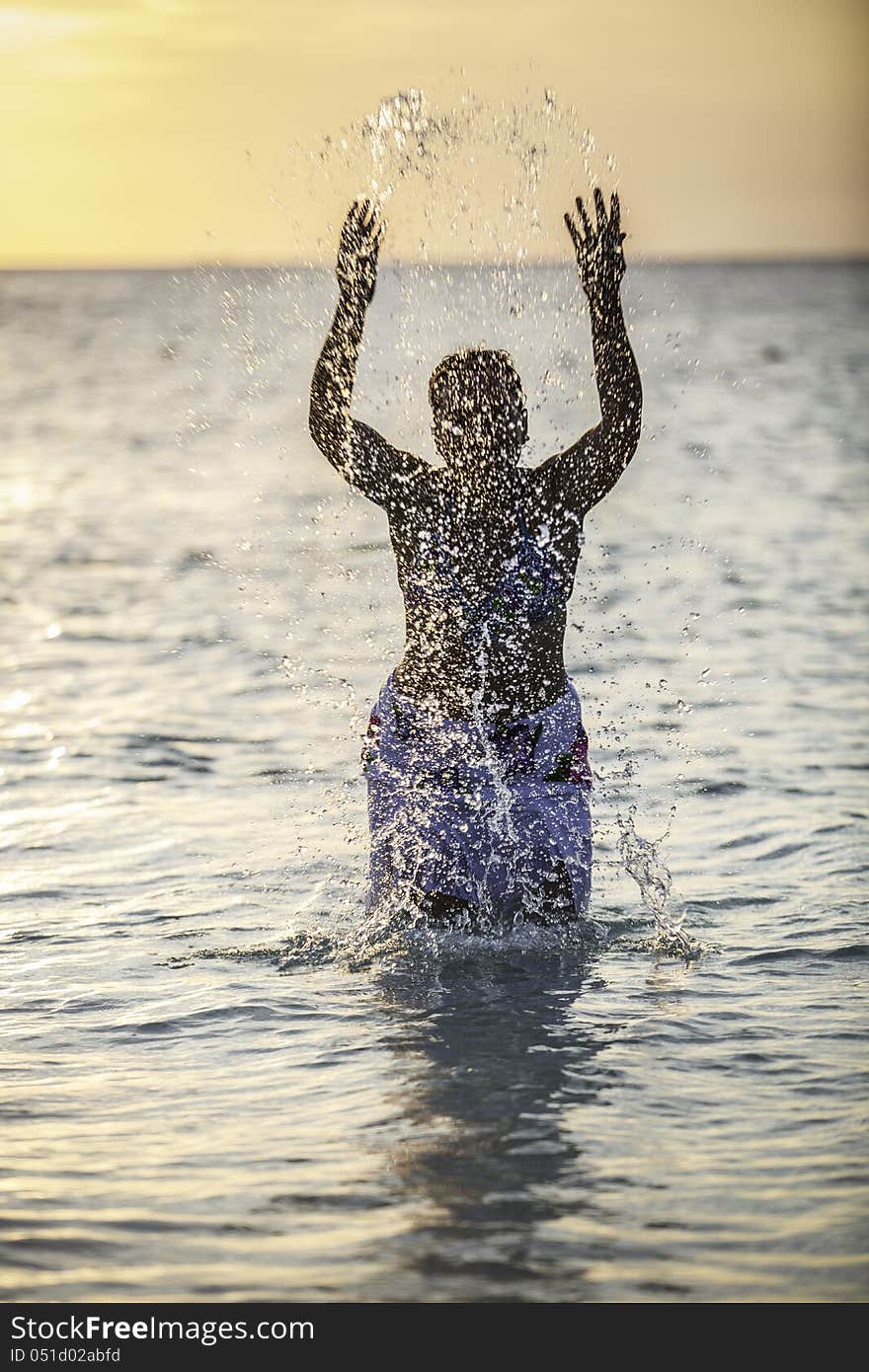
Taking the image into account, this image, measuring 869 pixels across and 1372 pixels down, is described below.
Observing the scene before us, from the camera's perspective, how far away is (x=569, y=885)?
6012 millimetres

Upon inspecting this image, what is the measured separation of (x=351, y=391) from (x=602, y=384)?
2.74ft

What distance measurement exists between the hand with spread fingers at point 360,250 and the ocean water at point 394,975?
560mm

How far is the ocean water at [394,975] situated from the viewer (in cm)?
414

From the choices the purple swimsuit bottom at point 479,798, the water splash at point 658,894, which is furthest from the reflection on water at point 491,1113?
the water splash at point 658,894

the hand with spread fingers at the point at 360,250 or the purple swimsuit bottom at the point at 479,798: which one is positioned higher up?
the hand with spread fingers at the point at 360,250

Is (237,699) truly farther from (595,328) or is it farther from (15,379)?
(15,379)

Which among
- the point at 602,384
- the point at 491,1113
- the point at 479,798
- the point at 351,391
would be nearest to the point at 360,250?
the point at 351,391

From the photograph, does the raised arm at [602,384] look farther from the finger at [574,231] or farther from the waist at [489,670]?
the waist at [489,670]

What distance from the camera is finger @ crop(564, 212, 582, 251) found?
5.70 metres

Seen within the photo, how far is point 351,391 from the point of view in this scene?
577 cm

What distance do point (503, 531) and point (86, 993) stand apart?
207 centimetres

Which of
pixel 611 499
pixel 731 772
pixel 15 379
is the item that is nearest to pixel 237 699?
pixel 731 772

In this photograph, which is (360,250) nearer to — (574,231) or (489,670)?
(574,231)
